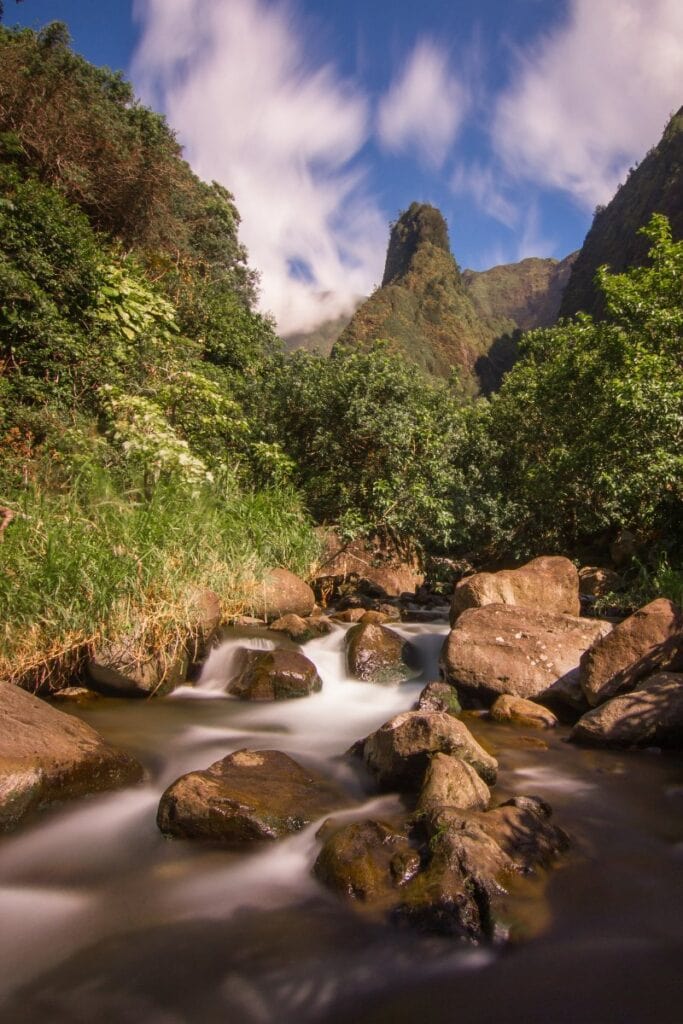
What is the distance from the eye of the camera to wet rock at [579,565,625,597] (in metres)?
9.58

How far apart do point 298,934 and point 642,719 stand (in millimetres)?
3364

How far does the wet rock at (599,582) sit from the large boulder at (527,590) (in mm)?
1062

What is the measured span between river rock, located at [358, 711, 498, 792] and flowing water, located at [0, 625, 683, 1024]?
0.58 feet

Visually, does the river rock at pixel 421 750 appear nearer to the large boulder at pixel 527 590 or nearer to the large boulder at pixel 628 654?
the large boulder at pixel 628 654

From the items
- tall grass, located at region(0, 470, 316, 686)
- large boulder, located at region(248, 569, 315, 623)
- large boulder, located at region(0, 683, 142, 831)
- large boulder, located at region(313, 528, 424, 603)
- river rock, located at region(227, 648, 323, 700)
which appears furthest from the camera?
large boulder, located at region(313, 528, 424, 603)

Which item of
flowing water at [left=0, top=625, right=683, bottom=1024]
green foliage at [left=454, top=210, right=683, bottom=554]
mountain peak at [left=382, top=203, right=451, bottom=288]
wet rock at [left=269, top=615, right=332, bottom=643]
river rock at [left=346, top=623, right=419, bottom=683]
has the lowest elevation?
flowing water at [left=0, top=625, right=683, bottom=1024]

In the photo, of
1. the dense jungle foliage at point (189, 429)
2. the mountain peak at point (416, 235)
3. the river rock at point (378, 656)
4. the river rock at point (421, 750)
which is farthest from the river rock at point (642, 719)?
the mountain peak at point (416, 235)

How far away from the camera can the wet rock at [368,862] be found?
322cm

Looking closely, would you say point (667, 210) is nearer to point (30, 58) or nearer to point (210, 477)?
point (30, 58)

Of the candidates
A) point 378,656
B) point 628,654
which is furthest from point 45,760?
point 628,654

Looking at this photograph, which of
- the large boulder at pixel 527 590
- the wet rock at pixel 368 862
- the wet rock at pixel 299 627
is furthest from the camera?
the large boulder at pixel 527 590

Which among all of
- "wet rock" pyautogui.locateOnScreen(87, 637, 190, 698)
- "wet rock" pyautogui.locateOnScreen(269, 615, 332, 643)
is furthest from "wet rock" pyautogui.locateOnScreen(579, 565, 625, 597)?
"wet rock" pyautogui.locateOnScreen(87, 637, 190, 698)

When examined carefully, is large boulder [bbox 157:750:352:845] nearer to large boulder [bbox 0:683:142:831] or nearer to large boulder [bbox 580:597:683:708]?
large boulder [bbox 0:683:142:831]

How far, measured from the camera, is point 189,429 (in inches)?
451
